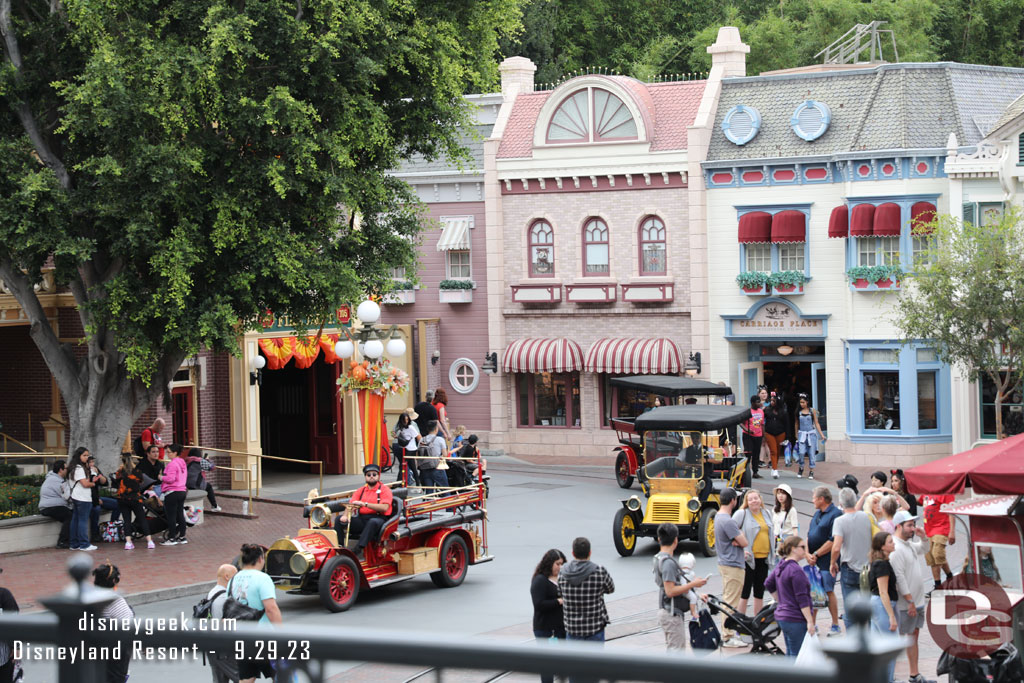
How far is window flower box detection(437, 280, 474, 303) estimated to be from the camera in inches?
1389

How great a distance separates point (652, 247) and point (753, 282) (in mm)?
2920

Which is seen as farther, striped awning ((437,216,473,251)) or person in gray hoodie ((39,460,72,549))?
striped awning ((437,216,473,251))

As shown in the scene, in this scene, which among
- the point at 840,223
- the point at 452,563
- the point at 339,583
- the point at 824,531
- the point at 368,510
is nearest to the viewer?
the point at 824,531

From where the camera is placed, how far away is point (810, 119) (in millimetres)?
32031

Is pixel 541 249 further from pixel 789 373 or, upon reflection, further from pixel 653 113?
pixel 789 373

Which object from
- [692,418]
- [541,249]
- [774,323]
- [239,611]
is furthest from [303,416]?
[239,611]

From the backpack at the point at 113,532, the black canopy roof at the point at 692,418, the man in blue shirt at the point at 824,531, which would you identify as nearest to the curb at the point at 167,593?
the backpack at the point at 113,532

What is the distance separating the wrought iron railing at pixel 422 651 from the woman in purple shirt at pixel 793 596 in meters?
8.36

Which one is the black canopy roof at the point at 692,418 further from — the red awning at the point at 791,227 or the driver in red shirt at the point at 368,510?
the red awning at the point at 791,227

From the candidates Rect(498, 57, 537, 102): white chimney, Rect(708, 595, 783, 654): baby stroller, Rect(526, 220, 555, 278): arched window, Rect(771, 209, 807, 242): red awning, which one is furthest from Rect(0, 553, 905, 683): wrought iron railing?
Rect(498, 57, 537, 102): white chimney

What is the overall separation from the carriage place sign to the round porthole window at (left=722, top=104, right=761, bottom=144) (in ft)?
13.6

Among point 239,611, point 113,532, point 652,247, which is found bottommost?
point 113,532

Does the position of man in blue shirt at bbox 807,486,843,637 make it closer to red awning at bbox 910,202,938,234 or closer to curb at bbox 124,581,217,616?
curb at bbox 124,581,217,616

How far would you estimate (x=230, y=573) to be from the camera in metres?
11.7
